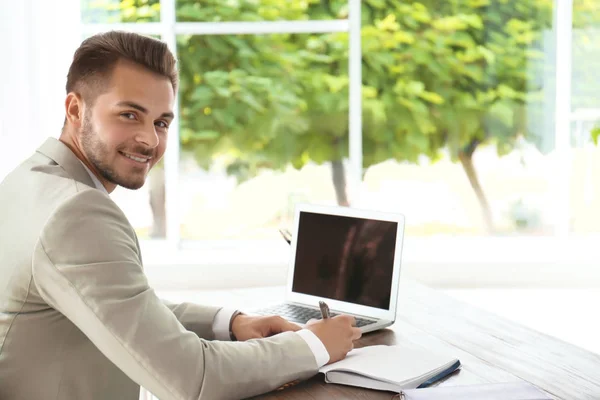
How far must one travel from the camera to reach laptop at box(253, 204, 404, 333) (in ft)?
6.19

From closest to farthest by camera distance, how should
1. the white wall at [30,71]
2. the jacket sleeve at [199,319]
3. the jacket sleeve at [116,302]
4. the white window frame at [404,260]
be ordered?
the jacket sleeve at [116,302]
the jacket sleeve at [199,319]
the white wall at [30,71]
the white window frame at [404,260]

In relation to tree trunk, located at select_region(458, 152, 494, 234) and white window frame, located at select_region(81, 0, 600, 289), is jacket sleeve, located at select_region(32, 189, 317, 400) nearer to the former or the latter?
white window frame, located at select_region(81, 0, 600, 289)

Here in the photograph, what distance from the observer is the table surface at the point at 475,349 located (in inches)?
54.7

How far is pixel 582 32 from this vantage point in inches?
136

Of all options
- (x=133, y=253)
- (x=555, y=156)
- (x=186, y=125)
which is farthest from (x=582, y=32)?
(x=133, y=253)

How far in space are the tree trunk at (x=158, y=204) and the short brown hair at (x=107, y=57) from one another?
6.49 ft

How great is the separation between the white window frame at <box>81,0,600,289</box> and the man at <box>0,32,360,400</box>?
169 cm

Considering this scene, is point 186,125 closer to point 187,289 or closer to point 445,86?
point 187,289

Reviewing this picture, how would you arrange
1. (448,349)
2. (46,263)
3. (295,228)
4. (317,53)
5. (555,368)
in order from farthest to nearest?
(317,53)
(295,228)
(448,349)
(555,368)
(46,263)

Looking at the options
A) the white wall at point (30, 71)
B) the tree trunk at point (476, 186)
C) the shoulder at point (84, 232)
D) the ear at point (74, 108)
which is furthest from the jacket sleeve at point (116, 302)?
the tree trunk at point (476, 186)

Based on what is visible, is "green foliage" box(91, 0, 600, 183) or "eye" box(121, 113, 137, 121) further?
"green foliage" box(91, 0, 600, 183)

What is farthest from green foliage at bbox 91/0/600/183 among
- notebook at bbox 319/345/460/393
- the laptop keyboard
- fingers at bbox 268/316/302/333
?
notebook at bbox 319/345/460/393

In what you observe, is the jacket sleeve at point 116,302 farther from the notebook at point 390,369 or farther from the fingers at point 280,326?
the fingers at point 280,326

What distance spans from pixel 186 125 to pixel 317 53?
0.70 metres
